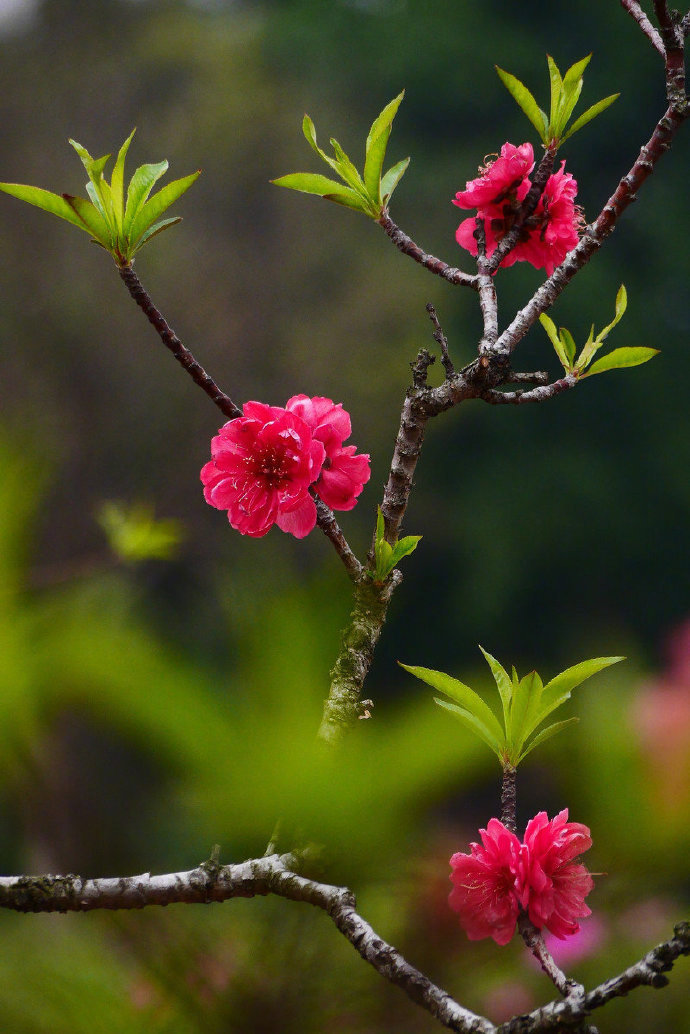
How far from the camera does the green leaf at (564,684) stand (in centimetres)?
42

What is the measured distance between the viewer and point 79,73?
27.3 ft

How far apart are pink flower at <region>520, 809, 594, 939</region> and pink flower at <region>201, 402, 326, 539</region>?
235mm

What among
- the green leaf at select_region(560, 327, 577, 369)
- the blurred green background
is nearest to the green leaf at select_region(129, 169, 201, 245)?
the green leaf at select_region(560, 327, 577, 369)

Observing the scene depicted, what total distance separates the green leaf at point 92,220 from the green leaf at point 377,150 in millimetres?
178

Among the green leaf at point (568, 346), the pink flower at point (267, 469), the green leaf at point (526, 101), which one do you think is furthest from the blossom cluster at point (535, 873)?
the green leaf at point (526, 101)

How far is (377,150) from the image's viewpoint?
24.3 inches

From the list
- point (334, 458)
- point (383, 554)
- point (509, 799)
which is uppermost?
point (334, 458)

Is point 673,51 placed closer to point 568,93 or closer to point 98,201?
point 568,93

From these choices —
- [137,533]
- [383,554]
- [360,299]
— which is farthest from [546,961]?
[360,299]

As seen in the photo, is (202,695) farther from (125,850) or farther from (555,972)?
(555,972)

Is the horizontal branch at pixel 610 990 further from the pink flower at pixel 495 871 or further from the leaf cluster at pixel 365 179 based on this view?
the leaf cluster at pixel 365 179

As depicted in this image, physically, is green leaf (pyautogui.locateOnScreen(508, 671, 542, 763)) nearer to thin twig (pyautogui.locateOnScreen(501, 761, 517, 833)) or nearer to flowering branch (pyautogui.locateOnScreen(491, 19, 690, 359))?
thin twig (pyautogui.locateOnScreen(501, 761, 517, 833))

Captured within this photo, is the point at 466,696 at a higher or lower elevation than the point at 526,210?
lower

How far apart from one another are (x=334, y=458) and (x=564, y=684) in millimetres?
237
